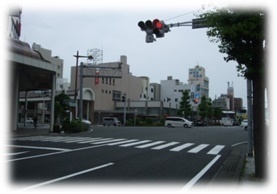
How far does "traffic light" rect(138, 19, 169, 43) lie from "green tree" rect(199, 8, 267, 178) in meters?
4.06

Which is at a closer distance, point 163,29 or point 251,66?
point 251,66

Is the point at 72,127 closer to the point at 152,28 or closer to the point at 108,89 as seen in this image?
the point at 152,28

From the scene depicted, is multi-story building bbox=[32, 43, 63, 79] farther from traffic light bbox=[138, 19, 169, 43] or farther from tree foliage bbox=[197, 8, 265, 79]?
tree foliage bbox=[197, 8, 265, 79]

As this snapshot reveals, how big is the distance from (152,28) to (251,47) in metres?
5.00

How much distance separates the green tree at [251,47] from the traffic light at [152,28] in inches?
160

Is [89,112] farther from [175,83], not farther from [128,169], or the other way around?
[128,169]

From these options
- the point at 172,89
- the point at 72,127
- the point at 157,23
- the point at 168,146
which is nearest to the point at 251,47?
the point at 157,23

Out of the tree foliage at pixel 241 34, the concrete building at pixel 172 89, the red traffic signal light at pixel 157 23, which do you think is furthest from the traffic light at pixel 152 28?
the concrete building at pixel 172 89

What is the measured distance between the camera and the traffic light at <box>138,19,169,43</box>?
12148 millimetres

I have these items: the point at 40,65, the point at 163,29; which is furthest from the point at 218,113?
the point at 163,29

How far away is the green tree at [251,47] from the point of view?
7520mm

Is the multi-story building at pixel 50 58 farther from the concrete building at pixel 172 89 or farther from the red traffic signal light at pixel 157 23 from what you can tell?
the red traffic signal light at pixel 157 23

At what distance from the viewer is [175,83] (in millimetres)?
109938
